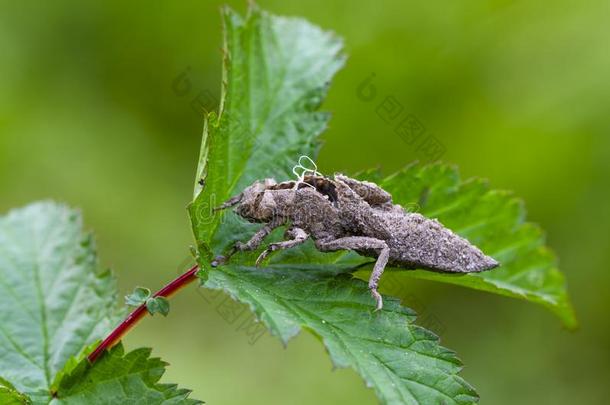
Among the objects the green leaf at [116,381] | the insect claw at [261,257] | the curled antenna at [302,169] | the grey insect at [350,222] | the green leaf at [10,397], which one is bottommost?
the green leaf at [10,397]

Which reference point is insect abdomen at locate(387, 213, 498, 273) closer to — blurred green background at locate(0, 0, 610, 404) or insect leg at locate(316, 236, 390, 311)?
insect leg at locate(316, 236, 390, 311)

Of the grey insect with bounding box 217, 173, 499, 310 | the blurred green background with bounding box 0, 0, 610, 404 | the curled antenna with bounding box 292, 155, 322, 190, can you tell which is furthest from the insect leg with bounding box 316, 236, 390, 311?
the blurred green background with bounding box 0, 0, 610, 404

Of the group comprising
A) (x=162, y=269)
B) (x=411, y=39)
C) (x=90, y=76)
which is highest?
(x=411, y=39)

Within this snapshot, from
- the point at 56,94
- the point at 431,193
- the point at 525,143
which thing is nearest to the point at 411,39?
the point at 525,143

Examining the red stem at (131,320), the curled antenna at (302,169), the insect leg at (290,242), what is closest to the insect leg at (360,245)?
the insect leg at (290,242)

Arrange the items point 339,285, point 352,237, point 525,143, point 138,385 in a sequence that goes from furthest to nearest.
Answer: point 525,143, point 352,237, point 339,285, point 138,385

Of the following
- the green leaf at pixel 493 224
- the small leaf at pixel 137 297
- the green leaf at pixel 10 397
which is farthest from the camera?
the green leaf at pixel 493 224

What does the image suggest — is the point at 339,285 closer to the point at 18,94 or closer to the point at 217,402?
the point at 217,402

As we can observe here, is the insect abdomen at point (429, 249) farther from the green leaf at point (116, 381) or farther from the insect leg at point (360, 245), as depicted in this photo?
the green leaf at point (116, 381)
